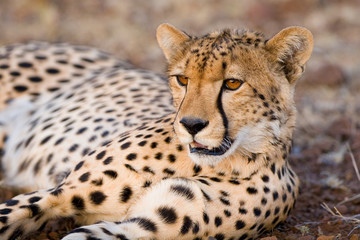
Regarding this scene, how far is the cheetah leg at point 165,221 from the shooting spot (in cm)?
217

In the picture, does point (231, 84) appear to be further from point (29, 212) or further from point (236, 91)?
point (29, 212)

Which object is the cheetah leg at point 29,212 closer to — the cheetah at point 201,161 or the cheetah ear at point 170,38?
the cheetah at point 201,161

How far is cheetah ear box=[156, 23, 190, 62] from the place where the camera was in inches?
100

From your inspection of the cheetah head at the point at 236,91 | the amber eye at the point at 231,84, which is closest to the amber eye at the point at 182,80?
the cheetah head at the point at 236,91

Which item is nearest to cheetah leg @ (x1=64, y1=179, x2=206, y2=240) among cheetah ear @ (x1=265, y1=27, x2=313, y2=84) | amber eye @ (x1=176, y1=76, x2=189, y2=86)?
amber eye @ (x1=176, y1=76, x2=189, y2=86)

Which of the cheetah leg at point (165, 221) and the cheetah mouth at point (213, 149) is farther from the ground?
the cheetah mouth at point (213, 149)

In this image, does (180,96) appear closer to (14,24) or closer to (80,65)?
(80,65)

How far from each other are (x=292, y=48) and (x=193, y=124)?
59 centimetres

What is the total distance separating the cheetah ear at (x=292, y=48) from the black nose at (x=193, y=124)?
1.62ft

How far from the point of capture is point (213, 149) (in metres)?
2.20

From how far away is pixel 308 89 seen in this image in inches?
204

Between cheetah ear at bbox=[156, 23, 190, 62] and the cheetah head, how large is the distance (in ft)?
0.27

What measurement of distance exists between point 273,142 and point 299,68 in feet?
1.07

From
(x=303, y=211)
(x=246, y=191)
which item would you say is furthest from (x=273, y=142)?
(x=303, y=211)
